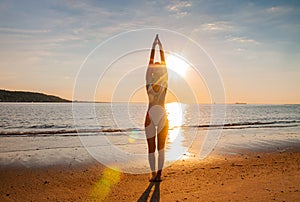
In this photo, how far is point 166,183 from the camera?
25.7ft

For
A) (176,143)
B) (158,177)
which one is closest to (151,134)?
(158,177)

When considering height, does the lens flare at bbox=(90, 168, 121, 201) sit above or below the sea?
above

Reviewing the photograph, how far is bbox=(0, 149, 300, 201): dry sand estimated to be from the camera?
21.8 feet

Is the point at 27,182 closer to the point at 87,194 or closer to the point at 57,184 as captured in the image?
the point at 57,184

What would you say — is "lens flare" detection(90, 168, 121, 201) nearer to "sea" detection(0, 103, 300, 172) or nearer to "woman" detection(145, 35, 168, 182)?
"woman" detection(145, 35, 168, 182)

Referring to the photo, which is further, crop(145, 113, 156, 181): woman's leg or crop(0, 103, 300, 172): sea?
crop(0, 103, 300, 172): sea

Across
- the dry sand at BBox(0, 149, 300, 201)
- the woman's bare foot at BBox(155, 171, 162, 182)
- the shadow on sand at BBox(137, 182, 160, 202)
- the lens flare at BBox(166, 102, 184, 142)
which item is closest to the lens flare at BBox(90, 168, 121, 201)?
the dry sand at BBox(0, 149, 300, 201)

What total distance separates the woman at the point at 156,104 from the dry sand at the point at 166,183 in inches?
38.2

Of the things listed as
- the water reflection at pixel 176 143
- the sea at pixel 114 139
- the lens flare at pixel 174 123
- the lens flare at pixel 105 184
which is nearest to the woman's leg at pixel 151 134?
the sea at pixel 114 139

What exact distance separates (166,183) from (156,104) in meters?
2.13

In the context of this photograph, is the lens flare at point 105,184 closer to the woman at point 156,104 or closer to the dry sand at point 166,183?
the dry sand at point 166,183

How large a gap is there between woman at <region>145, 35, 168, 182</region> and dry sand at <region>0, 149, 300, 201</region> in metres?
0.97

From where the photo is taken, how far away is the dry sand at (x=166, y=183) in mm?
6644

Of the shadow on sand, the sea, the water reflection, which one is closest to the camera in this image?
the shadow on sand
